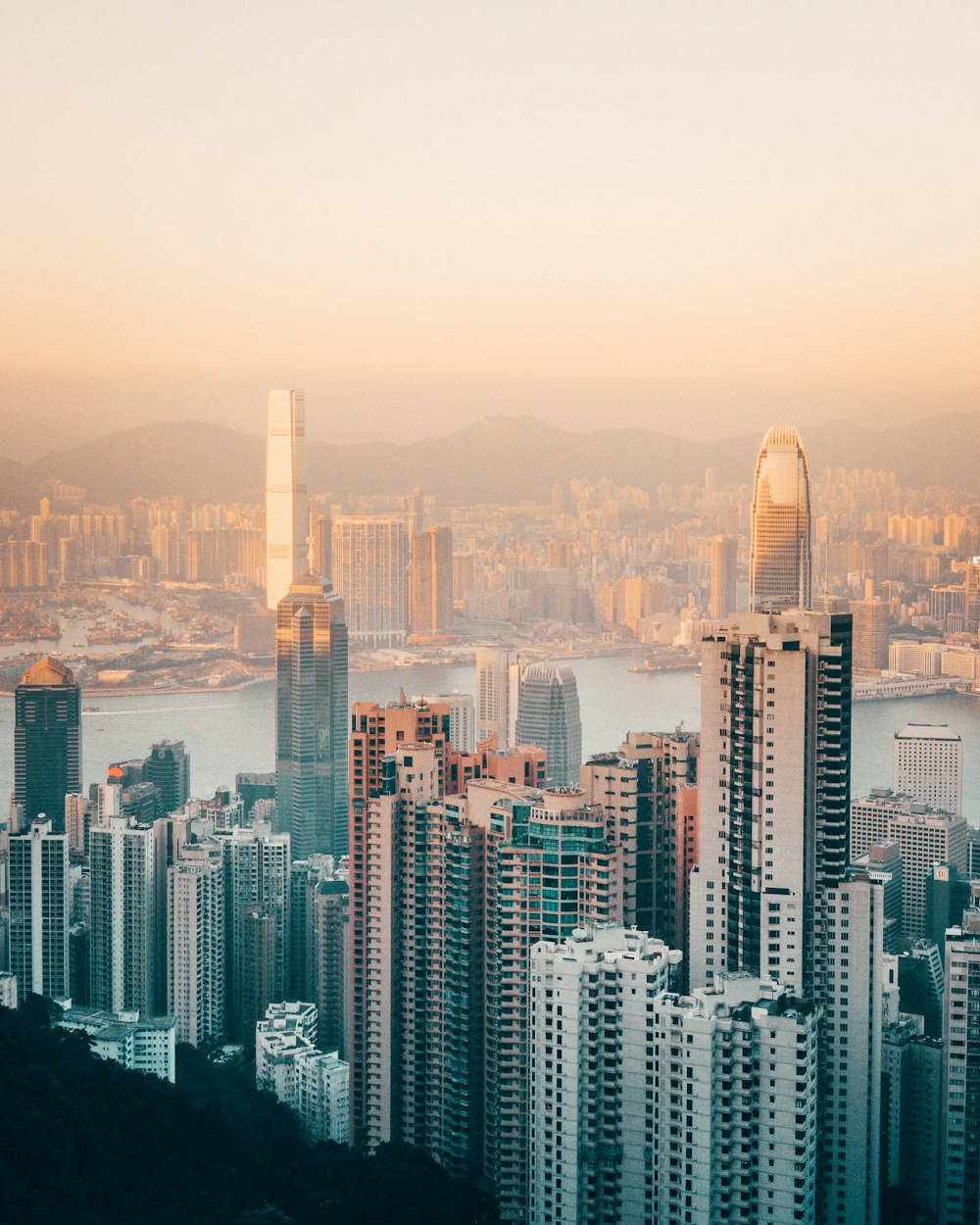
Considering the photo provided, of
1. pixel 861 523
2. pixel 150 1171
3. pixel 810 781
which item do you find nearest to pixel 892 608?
pixel 861 523

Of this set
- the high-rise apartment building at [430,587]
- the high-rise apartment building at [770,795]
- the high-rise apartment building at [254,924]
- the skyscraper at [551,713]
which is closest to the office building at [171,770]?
the high-rise apartment building at [254,924]

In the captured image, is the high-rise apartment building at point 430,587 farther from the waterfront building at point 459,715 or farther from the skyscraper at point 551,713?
the waterfront building at point 459,715

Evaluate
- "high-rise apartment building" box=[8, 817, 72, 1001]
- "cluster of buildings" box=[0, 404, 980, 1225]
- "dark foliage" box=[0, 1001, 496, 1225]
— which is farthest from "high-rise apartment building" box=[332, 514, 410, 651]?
"dark foliage" box=[0, 1001, 496, 1225]

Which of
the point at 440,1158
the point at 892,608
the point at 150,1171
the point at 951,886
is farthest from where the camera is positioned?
the point at 892,608

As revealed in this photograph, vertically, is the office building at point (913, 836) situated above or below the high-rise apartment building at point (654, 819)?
below

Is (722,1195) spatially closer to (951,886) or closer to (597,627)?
(951,886)

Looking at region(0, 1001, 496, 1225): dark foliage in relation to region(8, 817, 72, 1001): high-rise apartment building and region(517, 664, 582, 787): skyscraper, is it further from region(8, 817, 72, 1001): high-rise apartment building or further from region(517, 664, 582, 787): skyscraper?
region(517, 664, 582, 787): skyscraper
